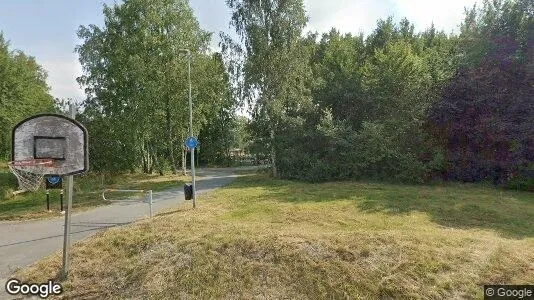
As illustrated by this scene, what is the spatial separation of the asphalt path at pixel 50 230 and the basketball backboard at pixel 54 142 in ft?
8.46

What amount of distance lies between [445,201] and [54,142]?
42.7 ft

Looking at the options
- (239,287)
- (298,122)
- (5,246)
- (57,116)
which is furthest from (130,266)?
(298,122)

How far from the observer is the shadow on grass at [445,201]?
33.4ft

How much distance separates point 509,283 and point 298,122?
1530 centimetres

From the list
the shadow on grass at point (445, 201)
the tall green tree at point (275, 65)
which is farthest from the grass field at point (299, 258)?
the tall green tree at point (275, 65)

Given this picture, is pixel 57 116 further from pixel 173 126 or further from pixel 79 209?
pixel 173 126

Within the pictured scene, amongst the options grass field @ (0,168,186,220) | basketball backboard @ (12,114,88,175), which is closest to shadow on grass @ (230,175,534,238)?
grass field @ (0,168,186,220)

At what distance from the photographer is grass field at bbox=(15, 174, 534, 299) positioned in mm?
6004

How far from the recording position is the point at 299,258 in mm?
6703

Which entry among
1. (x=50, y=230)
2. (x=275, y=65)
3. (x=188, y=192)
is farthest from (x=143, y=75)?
(x=50, y=230)

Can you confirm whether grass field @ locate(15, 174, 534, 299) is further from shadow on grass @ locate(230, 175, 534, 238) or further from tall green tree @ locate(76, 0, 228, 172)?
tall green tree @ locate(76, 0, 228, 172)

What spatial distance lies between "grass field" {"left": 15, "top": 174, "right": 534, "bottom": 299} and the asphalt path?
685 millimetres

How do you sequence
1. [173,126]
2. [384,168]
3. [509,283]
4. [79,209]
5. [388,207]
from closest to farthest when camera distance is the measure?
[509,283] < [388,207] < [79,209] < [384,168] < [173,126]

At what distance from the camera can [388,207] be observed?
39.3ft
